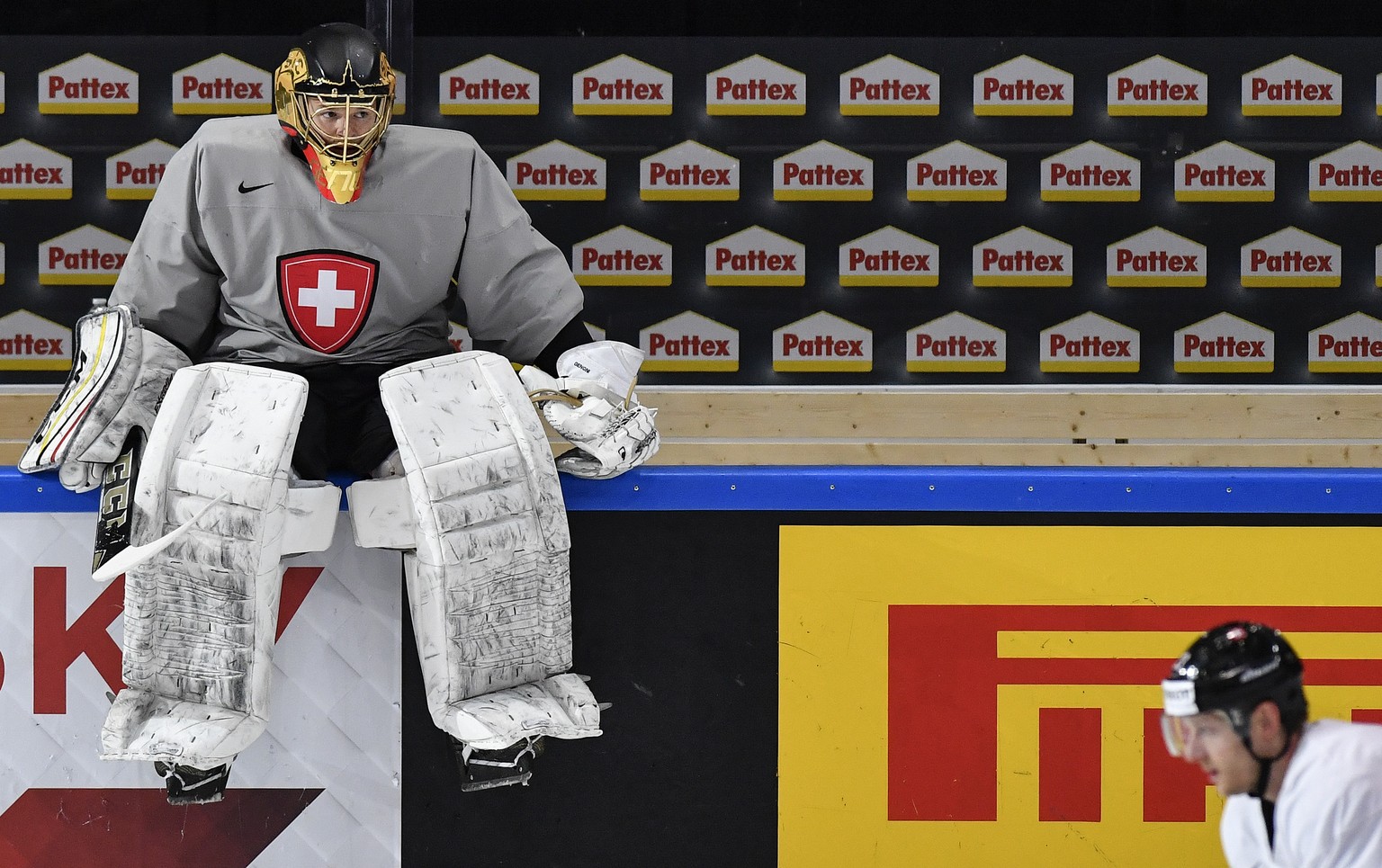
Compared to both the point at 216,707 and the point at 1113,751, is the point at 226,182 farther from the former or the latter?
the point at 1113,751

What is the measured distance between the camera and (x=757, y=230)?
348 centimetres

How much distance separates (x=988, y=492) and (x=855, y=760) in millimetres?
400

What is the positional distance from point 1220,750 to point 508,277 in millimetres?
1038

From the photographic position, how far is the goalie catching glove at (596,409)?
1.60 metres

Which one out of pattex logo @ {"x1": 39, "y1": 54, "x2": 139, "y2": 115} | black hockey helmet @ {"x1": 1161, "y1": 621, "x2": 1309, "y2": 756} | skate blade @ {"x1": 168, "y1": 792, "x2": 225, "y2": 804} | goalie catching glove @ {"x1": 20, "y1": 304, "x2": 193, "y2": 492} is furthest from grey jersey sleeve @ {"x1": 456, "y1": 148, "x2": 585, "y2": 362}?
pattex logo @ {"x1": 39, "y1": 54, "x2": 139, "y2": 115}

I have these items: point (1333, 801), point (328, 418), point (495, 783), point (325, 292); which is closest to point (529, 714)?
point (495, 783)

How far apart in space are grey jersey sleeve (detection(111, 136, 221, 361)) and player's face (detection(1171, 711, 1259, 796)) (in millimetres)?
1274

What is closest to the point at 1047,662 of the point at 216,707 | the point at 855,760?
the point at 855,760

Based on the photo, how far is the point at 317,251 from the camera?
1613 millimetres

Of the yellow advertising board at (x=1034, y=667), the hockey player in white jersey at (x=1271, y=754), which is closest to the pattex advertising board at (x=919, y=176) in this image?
the yellow advertising board at (x=1034, y=667)

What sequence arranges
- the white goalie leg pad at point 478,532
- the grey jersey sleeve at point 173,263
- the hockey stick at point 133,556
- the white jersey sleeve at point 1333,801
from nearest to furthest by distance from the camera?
the white jersey sleeve at point 1333,801
the hockey stick at point 133,556
the white goalie leg pad at point 478,532
the grey jersey sleeve at point 173,263

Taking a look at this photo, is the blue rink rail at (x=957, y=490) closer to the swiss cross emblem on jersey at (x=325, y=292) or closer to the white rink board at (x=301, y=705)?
the white rink board at (x=301, y=705)

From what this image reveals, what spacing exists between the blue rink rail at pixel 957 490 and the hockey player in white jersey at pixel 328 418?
0.33 ft

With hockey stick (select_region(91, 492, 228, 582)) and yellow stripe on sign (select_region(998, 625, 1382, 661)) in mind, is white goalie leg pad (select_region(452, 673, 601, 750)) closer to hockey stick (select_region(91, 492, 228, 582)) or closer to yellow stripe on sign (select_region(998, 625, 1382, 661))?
hockey stick (select_region(91, 492, 228, 582))
